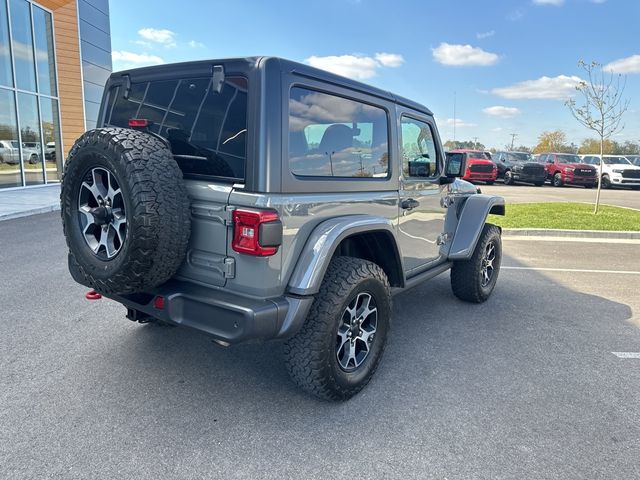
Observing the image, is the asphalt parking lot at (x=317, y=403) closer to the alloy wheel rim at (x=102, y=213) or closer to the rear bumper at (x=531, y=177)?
the alloy wheel rim at (x=102, y=213)

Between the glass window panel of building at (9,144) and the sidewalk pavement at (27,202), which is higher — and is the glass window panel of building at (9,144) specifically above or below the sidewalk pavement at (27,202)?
above

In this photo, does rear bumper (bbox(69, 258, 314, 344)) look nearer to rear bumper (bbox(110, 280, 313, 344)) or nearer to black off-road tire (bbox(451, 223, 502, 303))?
rear bumper (bbox(110, 280, 313, 344))

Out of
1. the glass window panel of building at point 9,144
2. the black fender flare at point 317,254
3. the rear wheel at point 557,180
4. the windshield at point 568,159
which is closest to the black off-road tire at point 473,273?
the black fender flare at point 317,254

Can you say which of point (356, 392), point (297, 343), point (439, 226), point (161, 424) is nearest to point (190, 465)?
point (161, 424)

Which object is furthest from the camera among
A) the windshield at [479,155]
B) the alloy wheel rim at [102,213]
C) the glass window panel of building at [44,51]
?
the windshield at [479,155]

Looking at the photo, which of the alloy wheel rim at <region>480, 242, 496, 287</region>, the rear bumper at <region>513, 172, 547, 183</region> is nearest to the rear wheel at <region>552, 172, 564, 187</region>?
the rear bumper at <region>513, 172, 547, 183</region>

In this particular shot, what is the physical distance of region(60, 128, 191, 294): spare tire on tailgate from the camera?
236cm

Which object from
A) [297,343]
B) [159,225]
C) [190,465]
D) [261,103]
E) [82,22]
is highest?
[82,22]

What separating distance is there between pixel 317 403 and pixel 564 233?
8.24 meters

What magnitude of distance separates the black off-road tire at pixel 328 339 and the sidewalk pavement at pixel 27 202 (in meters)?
9.44

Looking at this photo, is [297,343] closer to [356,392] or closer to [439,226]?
[356,392]

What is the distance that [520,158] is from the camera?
26172 millimetres

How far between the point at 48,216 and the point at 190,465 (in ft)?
32.2

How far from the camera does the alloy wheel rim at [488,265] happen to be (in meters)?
4.84
